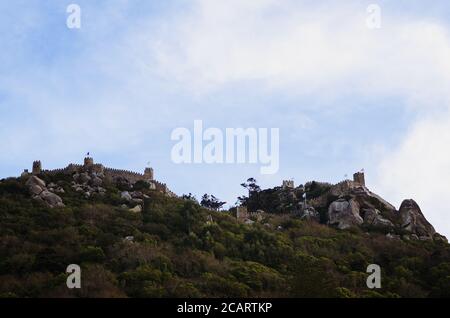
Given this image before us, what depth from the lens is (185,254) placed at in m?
43.9

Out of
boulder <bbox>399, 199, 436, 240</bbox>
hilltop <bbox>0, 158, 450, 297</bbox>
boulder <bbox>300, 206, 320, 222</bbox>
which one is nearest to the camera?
hilltop <bbox>0, 158, 450, 297</bbox>

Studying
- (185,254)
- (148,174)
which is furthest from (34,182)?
(185,254)

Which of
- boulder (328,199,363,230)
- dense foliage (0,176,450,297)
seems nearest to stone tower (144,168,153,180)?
dense foliage (0,176,450,297)

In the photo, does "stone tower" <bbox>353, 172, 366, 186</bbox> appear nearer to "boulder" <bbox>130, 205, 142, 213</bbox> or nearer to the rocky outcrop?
"boulder" <bbox>130, 205, 142, 213</bbox>

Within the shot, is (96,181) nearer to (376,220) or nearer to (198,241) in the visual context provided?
(198,241)

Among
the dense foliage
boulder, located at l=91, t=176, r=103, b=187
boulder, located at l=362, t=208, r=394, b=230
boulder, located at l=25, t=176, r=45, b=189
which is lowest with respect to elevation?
the dense foliage

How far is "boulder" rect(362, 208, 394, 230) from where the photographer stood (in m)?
55.8

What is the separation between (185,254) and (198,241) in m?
3.17

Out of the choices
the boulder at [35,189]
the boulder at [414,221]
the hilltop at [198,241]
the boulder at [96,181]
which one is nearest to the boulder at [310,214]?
the hilltop at [198,241]

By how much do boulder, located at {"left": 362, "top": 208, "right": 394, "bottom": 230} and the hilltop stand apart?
0.13 m

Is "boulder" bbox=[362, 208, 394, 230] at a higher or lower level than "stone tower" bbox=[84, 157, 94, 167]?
lower

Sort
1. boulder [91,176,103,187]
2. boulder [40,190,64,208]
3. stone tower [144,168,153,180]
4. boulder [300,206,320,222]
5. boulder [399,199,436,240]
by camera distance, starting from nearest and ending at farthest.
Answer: boulder [40,190,64,208] < boulder [399,199,436,240] < boulder [300,206,320,222] < boulder [91,176,103,187] < stone tower [144,168,153,180]

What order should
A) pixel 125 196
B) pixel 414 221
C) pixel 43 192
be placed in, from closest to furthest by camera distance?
pixel 43 192 < pixel 125 196 < pixel 414 221
